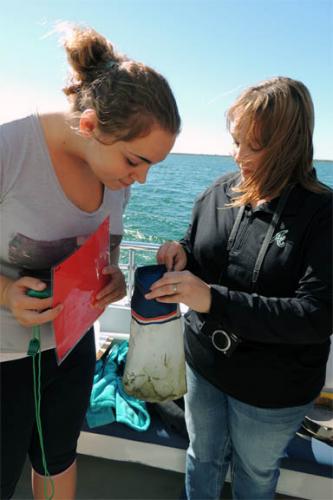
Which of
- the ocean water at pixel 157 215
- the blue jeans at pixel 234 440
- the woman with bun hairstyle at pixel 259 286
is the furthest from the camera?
the ocean water at pixel 157 215

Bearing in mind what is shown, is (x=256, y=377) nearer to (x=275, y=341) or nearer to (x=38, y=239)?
(x=275, y=341)

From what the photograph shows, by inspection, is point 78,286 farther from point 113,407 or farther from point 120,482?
point 120,482

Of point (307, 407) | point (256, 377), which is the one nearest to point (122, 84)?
point (256, 377)

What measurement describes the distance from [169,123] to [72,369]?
717 mm

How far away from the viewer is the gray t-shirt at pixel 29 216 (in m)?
0.81

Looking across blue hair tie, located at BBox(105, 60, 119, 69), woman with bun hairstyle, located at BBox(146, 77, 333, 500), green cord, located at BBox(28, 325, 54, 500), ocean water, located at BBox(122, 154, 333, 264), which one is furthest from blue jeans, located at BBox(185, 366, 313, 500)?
ocean water, located at BBox(122, 154, 333, 264)

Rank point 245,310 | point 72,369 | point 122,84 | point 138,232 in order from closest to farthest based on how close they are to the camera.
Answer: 1. point 122,84
2. point 245,310
3. point 72,369
4. point 138,232

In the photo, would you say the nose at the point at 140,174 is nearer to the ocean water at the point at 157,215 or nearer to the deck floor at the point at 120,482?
the deck floor at the point at 120,482

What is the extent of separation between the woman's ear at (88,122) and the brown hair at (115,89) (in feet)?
0.04

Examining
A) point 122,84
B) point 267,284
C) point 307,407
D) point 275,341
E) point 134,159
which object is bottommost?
point 307,407

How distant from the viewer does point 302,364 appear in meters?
1.01

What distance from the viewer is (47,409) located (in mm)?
1038

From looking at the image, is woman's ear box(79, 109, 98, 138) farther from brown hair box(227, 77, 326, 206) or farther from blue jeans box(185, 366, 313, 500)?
blue jeans box(185, 366, 313, 500)

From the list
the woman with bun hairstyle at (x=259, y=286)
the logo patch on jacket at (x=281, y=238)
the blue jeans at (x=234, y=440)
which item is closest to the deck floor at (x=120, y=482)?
the blue jeans at (x=234, y=440)
